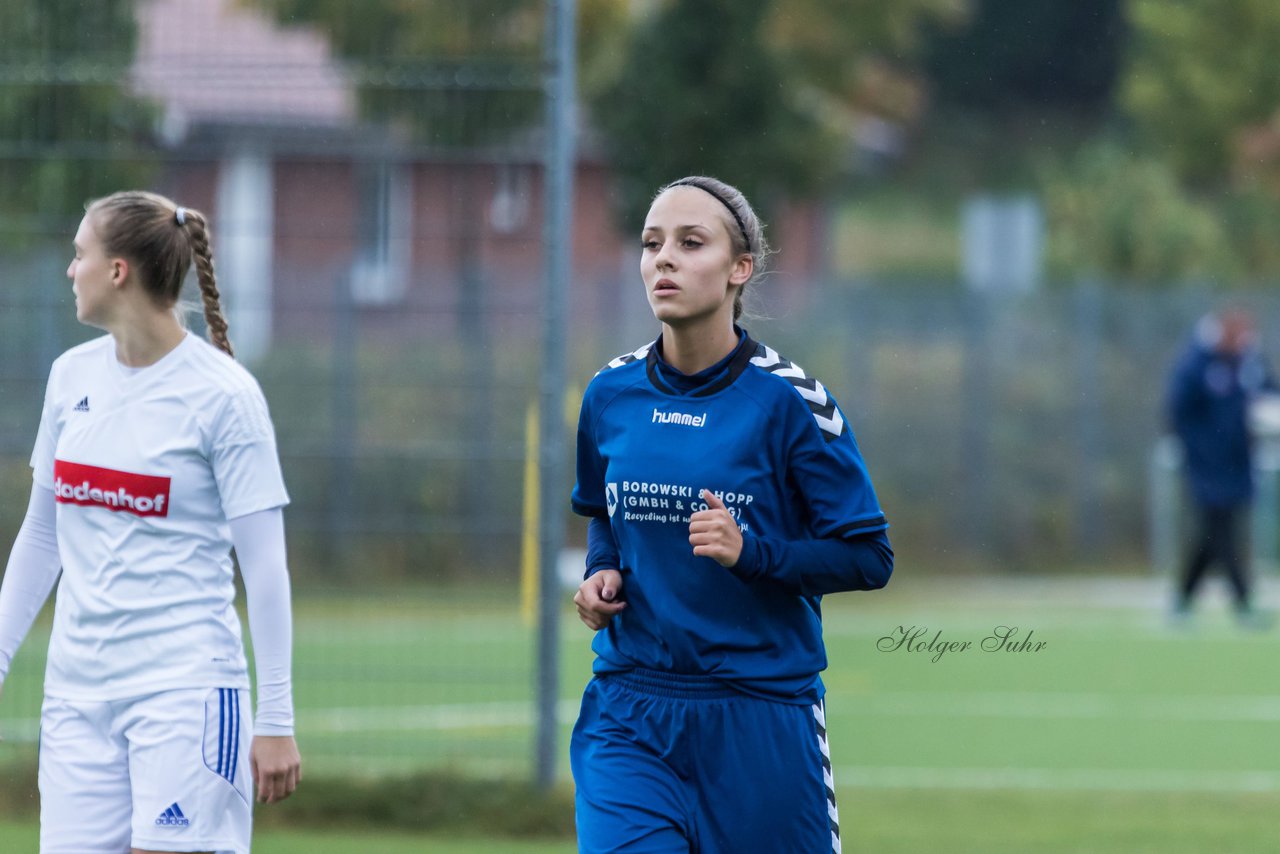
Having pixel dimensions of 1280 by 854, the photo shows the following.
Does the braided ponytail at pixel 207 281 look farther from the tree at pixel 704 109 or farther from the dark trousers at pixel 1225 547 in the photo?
the tree at pixel 704 109

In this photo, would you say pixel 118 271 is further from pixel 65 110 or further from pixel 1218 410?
pixel 1218 410

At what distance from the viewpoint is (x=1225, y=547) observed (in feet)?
50.8

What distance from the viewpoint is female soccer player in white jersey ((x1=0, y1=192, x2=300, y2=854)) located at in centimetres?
440

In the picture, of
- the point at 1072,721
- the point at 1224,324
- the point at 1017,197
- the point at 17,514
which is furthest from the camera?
the point at 1017,197

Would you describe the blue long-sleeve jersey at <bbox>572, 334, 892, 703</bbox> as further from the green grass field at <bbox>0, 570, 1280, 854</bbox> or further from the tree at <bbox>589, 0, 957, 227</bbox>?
the tree at <bbox>589, 0, 957, 227</bbox>

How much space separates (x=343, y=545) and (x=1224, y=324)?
9.36m

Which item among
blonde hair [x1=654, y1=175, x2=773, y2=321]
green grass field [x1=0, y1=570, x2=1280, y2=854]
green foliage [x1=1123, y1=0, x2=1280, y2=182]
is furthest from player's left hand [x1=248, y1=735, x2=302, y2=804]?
green foliage [x1=1123, y1=0, x2=1280, y2=182]

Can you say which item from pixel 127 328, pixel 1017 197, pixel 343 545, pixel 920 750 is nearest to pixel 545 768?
pixel 343 545

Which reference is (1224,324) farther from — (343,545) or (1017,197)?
(1017,197)

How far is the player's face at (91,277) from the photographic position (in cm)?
459

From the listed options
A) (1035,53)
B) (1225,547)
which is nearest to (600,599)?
(1225,547)

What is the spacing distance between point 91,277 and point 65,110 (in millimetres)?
4393

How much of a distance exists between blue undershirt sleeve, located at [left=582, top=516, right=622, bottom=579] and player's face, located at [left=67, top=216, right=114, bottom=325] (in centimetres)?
124

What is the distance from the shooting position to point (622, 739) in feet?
14.6
